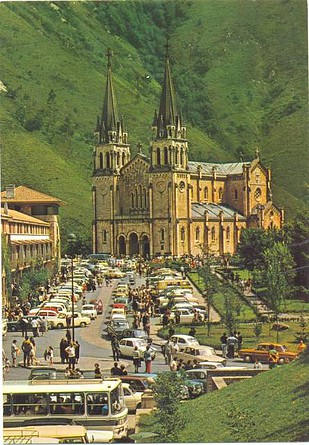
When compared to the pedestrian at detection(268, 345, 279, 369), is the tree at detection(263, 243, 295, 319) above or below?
above

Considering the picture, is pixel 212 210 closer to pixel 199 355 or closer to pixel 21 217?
pixel 21 217

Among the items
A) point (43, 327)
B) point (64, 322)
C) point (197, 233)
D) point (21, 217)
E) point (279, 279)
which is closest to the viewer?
point (43, 327)

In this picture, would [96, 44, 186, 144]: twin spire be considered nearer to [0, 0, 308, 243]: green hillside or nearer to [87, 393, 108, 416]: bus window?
[0, 0, 308, 243]: green hillside

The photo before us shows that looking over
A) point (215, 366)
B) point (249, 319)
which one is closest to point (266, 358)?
point (215, 366)

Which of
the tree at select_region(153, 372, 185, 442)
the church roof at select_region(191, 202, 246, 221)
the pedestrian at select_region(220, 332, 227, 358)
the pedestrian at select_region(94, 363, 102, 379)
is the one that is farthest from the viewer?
the church roof at select_region(191, 202, 246, 221)

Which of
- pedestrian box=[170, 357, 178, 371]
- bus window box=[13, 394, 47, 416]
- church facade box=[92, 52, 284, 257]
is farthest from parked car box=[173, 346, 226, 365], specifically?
church facade box=[92, 52, 284, 257]

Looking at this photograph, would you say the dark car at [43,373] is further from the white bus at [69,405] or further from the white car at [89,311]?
the white car at [89,311]

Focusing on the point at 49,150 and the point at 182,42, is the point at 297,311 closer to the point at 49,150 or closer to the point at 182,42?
the point at 182,42

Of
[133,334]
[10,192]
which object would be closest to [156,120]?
[10,192]
